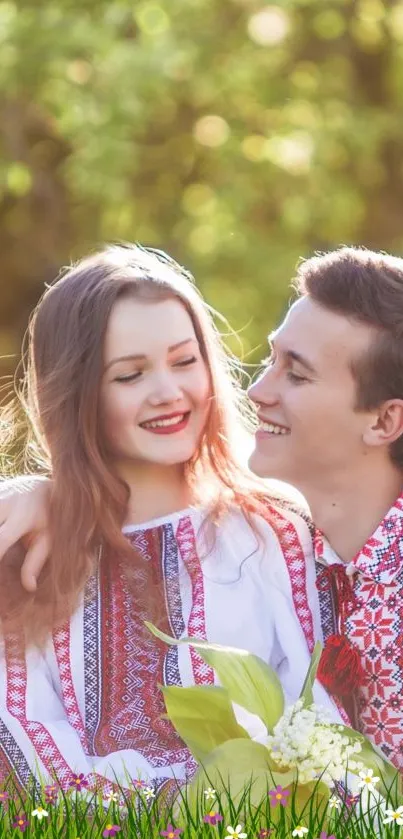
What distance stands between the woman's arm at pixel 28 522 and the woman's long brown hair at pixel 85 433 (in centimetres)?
3

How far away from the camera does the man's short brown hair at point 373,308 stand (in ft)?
12.5

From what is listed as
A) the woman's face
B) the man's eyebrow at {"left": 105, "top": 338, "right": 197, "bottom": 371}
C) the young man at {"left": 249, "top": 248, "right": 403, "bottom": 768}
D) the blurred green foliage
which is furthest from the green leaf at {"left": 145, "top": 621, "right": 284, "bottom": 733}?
the blurred green foliage

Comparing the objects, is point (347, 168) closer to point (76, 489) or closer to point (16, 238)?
point (16, 238)

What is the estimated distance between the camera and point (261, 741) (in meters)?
3.36

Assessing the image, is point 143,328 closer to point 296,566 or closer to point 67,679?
point 296,566

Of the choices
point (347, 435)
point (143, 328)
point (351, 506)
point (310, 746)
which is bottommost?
point (310, 746)

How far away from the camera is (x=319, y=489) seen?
12.8ft

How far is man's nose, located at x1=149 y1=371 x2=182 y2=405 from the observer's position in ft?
12.7

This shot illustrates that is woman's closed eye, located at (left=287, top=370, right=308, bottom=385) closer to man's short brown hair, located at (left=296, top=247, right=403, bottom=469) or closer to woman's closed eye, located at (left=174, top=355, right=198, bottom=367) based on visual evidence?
man's short brown hair, located at (left=296, top=247, right=403, bottom=469)

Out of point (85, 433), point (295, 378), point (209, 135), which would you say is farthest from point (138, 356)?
point (209, 135)

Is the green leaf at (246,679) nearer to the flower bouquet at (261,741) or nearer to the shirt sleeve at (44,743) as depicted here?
the flower bouquet at (261,741)

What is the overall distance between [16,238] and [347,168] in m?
3.02

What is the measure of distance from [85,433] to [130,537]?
0.30 meters

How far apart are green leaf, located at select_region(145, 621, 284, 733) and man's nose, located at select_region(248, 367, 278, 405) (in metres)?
0.76
